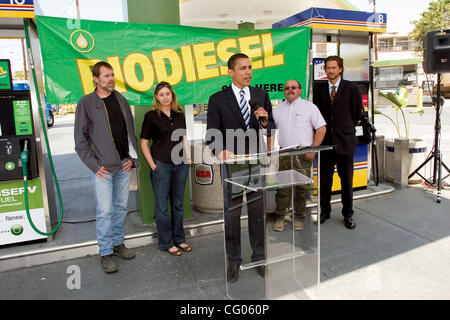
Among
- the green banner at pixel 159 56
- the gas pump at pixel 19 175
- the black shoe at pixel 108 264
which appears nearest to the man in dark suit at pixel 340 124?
the green banner at pixel 159 56

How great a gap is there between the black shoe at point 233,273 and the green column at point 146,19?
5.73 feet

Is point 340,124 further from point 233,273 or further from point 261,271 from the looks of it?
point 233,273

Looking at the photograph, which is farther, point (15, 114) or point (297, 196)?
point (15, 114)

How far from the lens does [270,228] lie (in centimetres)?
274

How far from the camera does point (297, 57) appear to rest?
16.4ft

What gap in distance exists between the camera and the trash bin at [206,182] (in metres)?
4.75

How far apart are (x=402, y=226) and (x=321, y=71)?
2.39 metres

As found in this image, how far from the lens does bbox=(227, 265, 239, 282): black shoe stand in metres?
2.97

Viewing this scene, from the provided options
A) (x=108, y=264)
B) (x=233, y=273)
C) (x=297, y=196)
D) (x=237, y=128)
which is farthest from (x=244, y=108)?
(x=108, y=264)

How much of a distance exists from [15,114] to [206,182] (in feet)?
7.71

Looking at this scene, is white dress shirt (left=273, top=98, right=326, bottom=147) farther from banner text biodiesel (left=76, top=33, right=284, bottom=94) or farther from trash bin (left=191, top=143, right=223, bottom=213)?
trash bin (left=191, top=143, right=223, bottom=213)
